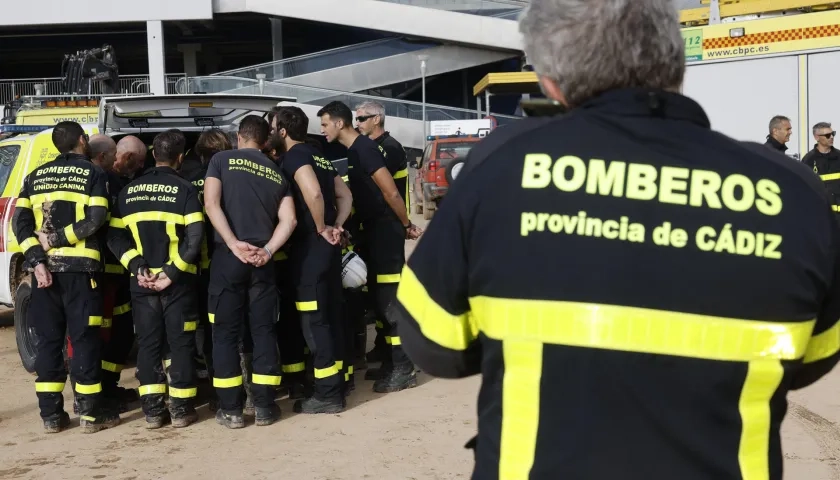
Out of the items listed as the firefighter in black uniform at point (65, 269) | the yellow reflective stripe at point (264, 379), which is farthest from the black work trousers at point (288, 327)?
the firefighter in black uniform at point (65, 269)

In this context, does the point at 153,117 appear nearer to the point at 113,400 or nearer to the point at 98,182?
the point at 98,182

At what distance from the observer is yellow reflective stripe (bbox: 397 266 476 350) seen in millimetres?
1821

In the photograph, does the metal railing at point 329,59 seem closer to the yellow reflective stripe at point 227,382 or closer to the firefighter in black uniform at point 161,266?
the firefighter in black uniform at point 161,266

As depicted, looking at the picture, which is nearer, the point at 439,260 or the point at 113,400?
the point at 439,260

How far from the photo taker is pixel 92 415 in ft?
20.8

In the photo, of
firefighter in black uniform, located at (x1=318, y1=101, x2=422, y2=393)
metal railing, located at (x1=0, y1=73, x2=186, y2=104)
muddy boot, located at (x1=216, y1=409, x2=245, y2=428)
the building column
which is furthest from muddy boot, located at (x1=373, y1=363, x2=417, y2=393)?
the building column

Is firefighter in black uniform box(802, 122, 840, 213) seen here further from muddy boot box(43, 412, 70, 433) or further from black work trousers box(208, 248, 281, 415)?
muddy boot box(43, 412, 70, 433)

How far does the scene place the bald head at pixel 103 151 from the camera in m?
6.75

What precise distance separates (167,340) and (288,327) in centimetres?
91

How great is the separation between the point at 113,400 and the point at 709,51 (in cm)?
779

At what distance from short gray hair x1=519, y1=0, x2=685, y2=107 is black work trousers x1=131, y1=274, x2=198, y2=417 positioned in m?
4.87

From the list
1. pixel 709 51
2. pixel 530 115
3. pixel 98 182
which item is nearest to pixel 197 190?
pixel 98 182

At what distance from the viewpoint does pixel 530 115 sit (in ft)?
6.42

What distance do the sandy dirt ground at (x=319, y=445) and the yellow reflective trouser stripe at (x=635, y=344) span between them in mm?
3488
